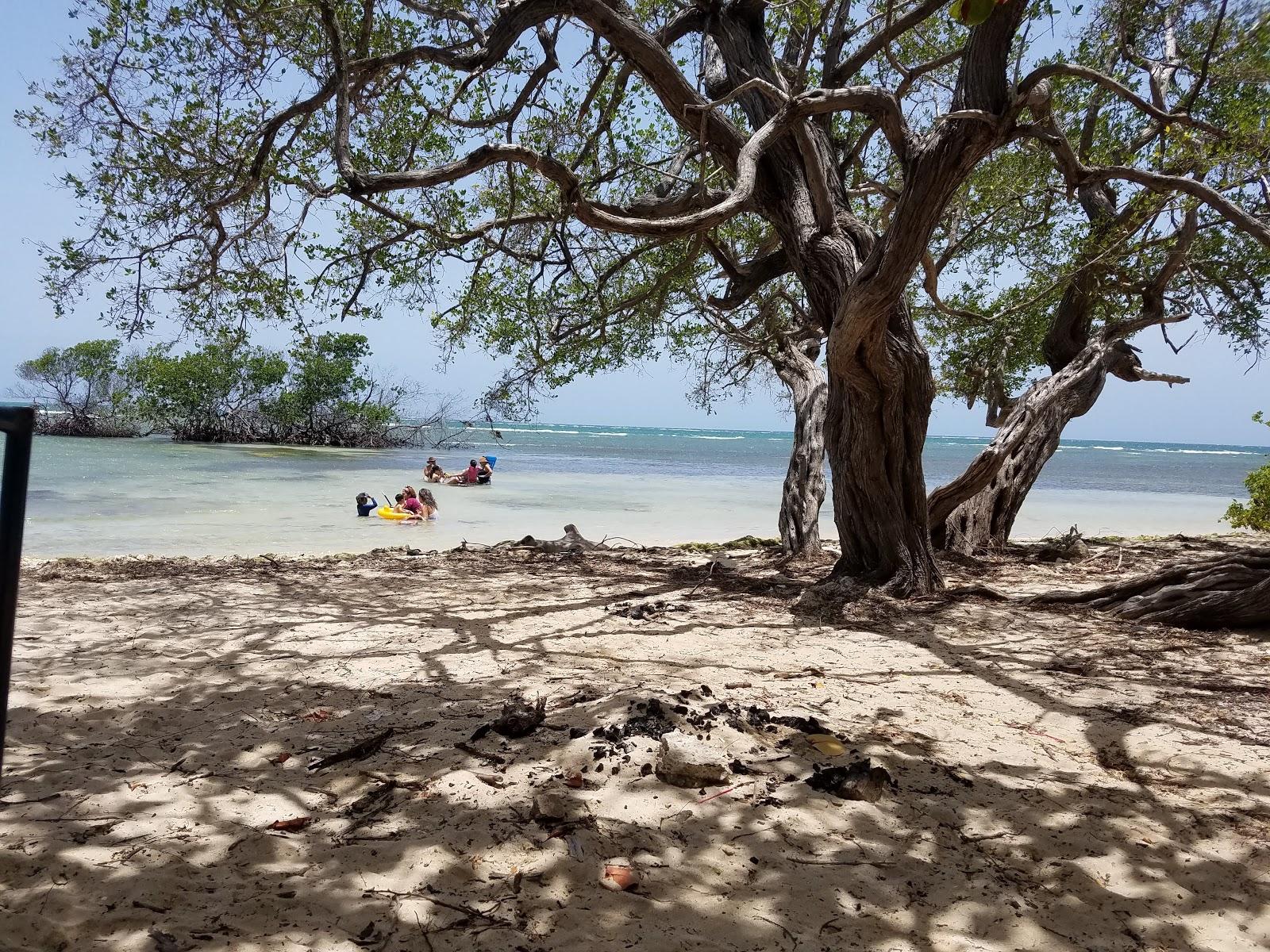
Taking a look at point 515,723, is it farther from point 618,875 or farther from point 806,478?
point 806,478

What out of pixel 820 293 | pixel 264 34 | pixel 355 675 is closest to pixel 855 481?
pixel 820 293

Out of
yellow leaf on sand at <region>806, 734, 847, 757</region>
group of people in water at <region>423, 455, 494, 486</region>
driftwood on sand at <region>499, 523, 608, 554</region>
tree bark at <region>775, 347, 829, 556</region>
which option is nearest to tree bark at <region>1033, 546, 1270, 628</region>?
tree bark at <region>775, 347, 829, 556</region>

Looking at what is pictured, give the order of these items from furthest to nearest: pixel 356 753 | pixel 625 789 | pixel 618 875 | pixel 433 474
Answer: pixel 433 474 < pixel 356 753 < pixel 625 789 < pixel 618 875

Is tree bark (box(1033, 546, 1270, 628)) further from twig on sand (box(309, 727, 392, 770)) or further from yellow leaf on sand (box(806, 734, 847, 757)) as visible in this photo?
twig on sand (box(309, 727, 392, 770))

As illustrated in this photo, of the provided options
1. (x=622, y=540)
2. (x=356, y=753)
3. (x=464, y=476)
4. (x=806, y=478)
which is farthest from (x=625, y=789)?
(x=464, y=476)

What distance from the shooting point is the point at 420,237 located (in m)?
A: 6.52

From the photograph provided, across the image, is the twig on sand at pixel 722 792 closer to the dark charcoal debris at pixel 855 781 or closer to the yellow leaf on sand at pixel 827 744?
the dark charcoal debris at pixel 855 781

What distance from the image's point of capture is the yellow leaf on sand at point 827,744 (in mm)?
2844

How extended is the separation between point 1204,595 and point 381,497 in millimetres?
14004

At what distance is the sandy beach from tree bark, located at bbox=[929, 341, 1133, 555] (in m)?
3.65

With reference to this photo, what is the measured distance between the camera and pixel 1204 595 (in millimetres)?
4973

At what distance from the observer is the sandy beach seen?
191 centimetres

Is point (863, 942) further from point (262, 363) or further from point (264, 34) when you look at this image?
point (262, 363)

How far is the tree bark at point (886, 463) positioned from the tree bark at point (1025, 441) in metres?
2.50
